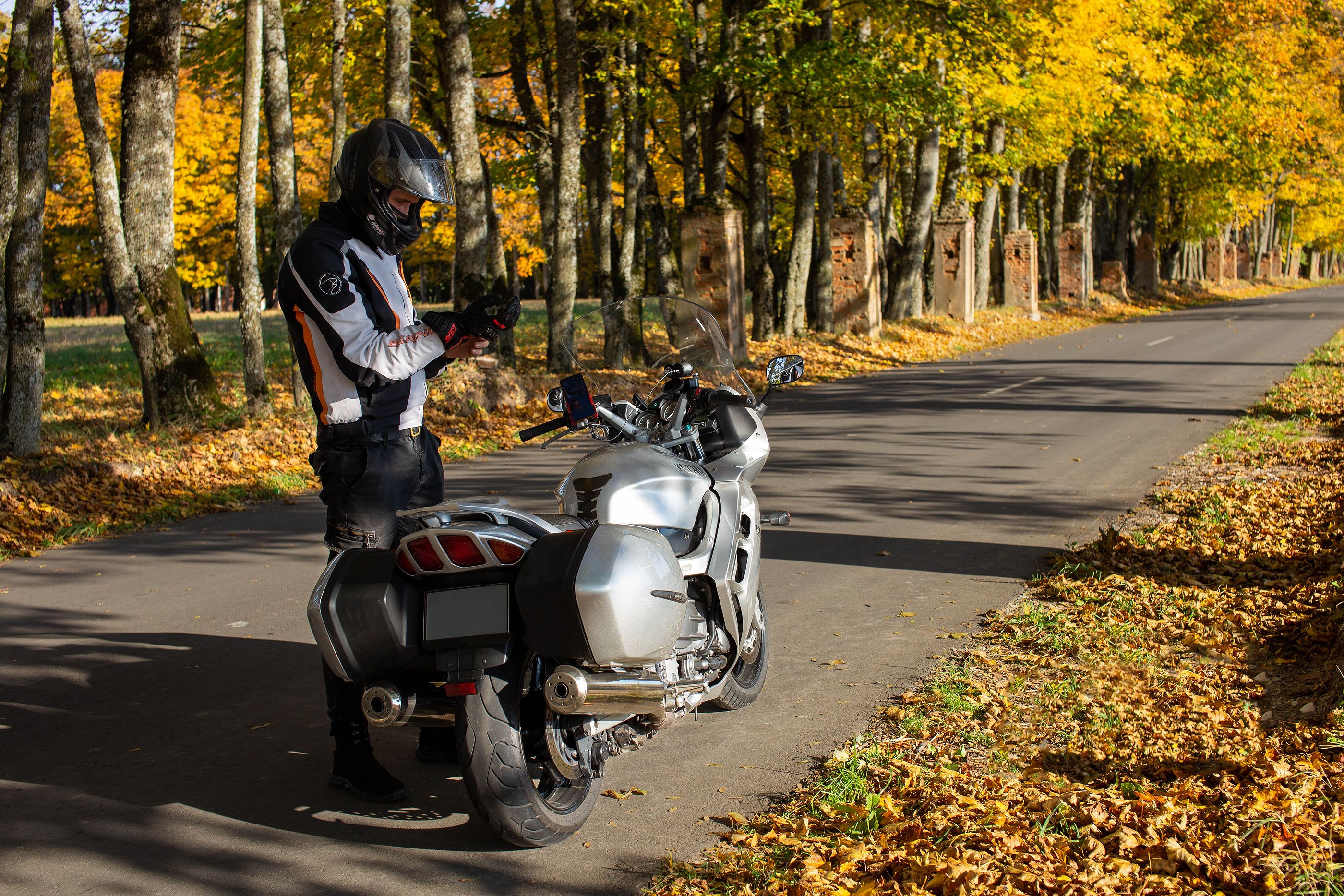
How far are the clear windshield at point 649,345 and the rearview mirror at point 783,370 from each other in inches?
6.0

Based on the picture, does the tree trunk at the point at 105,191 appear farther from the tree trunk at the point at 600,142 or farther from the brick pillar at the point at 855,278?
the brick pillar at the point at 855,278

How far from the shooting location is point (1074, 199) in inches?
1863

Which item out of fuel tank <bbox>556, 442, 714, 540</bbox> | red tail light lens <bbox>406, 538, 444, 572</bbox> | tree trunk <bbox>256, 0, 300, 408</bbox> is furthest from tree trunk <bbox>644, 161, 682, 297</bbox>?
red tail light lens <bbox>406, 538, 444, 572</bbox>

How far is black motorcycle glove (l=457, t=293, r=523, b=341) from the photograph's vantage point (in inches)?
155

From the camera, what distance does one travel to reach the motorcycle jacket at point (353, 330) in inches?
157

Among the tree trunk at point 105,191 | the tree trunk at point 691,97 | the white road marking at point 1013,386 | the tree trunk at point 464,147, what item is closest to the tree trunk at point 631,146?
the tree trunk at point 691,97

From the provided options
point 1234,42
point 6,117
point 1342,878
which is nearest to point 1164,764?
point 1342,878

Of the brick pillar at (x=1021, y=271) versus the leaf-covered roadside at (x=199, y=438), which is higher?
the brick pillar at (x=1021, y=271)

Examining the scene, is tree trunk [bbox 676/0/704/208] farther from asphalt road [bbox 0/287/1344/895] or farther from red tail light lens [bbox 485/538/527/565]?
red tail light lens [bbox 485/538/527/565]

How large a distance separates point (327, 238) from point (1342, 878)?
368cm

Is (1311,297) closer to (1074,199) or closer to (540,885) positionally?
(1074,199)

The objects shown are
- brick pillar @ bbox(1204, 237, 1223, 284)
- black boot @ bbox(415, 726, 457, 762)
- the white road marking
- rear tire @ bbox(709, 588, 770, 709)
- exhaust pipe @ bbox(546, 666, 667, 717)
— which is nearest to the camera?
exhaust pipe @ bbox(546, 666, 667, 717)

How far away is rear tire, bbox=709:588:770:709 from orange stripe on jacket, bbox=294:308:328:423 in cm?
200

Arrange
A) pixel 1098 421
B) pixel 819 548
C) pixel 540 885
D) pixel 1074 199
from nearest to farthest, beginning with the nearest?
pixel 540 885
pixel 819 548
pixel 1098 421
pixel 1074 199
